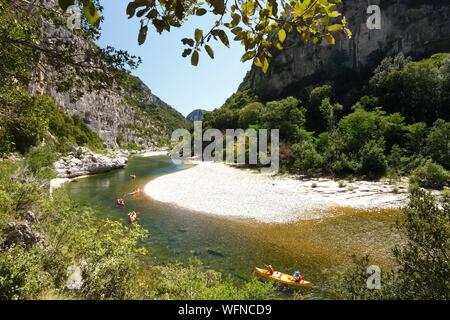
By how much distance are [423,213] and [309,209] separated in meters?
18.7

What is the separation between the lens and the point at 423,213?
8328mm

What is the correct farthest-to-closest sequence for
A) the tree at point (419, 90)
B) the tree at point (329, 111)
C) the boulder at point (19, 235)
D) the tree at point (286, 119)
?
1. the tree at point (329, 111)
2. the tree at point (286, 119)
3. the tree at point (419, 90)
4. the boulder at point (19, 235)

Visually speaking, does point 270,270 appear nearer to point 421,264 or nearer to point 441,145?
point 421,264

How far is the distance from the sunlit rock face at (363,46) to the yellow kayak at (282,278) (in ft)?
240

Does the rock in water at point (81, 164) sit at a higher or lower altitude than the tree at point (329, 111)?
lower

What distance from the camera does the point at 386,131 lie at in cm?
4606

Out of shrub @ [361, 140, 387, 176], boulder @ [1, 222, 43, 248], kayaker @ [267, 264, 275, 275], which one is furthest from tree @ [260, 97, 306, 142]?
boulder @ [1, 222, 43, 248]

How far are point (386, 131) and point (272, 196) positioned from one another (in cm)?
2582

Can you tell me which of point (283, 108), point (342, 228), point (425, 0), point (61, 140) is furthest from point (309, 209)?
point (425, 0)

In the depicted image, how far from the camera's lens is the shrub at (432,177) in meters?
30.3

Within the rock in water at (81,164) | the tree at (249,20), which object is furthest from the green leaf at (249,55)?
the rock in water at (81,164)

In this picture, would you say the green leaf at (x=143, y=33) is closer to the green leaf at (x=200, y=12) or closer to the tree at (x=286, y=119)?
the green leaf at (x=200, y=12)

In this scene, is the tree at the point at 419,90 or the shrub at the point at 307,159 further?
the tree at the point at 419,90

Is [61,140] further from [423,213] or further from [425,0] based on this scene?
[425,0]
